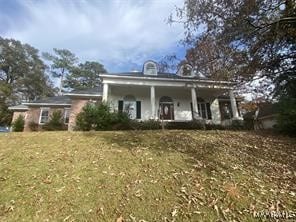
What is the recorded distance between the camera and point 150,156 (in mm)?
7012

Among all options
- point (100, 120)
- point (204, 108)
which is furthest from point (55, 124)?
point (204, 108)

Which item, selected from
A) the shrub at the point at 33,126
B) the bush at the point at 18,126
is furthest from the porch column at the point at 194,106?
the bush at the point at 18,126

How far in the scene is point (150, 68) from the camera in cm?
1848

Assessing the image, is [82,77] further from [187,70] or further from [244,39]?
[244,39]

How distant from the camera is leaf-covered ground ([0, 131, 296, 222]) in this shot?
4.25m

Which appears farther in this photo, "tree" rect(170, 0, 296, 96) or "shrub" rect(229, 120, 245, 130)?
"shrub" rect(229, 120, 245, 130)

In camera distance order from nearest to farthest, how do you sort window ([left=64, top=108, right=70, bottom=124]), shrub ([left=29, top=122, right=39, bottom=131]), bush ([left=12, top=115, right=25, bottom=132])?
bush ([left=12, top=115, right=25, bottom=132]) < shrub ([left=29, top=122, right=39, bottom=131]) < window ([left=64, top=108, right=70, bottom=124])

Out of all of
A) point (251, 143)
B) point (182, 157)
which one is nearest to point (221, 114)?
point (251, 143)

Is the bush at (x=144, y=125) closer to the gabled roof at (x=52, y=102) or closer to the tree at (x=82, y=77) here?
the gabled roof at (x=52, y=102)

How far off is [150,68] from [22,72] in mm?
32483

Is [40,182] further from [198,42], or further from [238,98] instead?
[238,98]

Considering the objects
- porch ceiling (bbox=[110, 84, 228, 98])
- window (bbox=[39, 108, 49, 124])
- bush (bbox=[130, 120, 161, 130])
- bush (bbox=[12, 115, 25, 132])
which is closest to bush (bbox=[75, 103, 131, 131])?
bush (bbox=[130, 120, 161, 130])

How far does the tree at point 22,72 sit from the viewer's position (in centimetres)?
3797

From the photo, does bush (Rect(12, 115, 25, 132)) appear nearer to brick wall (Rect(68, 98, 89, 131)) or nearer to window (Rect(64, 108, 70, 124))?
window (Rect(64, 108, 70, 124))
